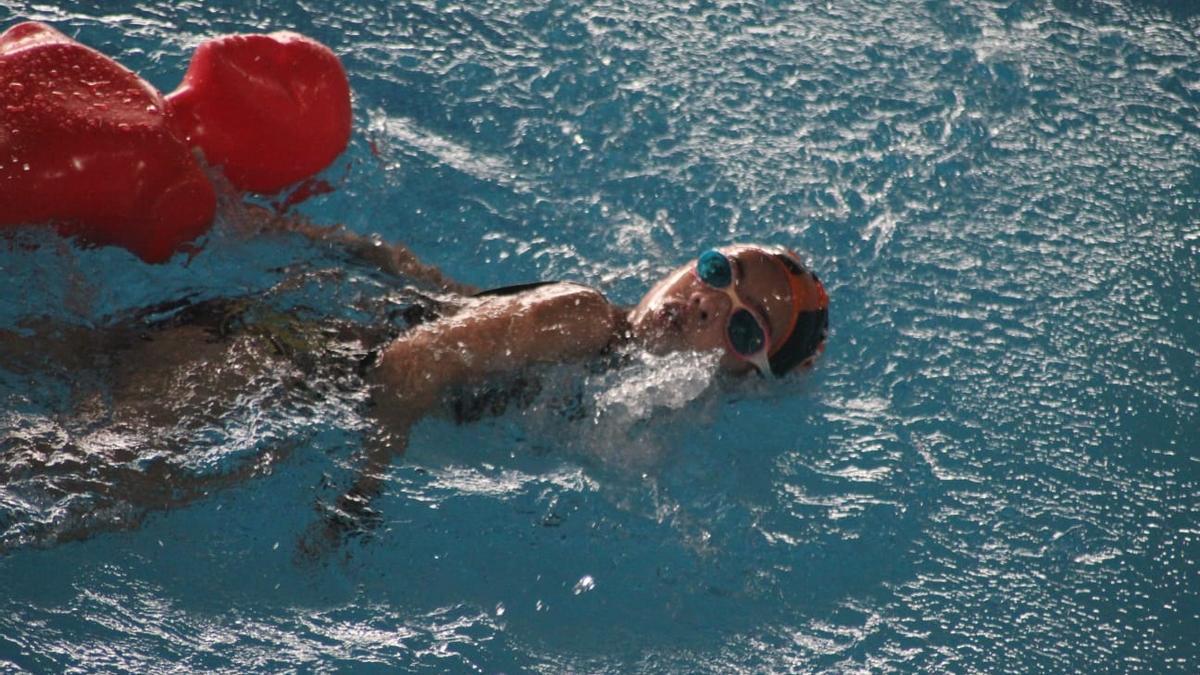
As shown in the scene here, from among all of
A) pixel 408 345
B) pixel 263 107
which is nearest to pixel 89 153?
pixel 263 107

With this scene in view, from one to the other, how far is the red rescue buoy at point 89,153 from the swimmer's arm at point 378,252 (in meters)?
0.52

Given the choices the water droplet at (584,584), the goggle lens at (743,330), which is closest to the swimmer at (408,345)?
the goggle lens at (743,330)

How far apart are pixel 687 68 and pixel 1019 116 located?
126cm

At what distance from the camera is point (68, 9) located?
11.9ft

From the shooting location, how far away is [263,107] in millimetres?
2527

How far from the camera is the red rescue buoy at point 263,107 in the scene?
2486mm

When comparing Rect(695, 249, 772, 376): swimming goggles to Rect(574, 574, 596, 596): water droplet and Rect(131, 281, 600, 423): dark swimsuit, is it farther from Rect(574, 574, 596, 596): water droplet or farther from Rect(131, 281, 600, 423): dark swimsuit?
Rect(574, 574, 596, 596): water droplet

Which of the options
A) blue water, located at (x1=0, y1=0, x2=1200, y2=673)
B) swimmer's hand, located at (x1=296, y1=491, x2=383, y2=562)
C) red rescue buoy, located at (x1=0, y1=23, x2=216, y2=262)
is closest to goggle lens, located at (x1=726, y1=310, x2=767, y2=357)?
blue water, located at (x1=0, y1=0, x2=1200, y2=673)

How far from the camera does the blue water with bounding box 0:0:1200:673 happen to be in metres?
2.52

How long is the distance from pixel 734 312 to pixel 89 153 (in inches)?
58.1

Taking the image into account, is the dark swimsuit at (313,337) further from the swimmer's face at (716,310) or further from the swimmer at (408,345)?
the swimmer's face at (716,310)

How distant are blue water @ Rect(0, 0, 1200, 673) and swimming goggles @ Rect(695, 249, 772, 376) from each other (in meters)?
0.11

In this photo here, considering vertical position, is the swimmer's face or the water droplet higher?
the swimmer's face

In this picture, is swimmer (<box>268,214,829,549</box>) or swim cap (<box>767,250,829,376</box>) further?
swim cap (<box>767,250,829,376</box>)
